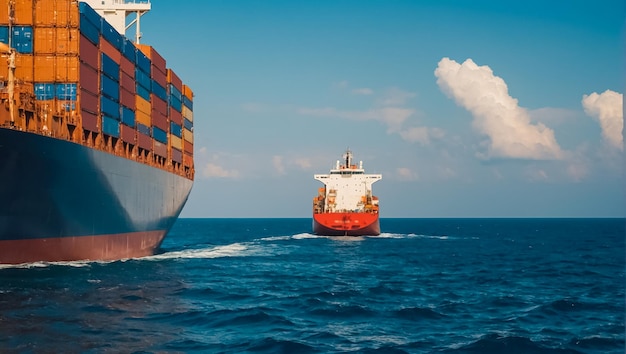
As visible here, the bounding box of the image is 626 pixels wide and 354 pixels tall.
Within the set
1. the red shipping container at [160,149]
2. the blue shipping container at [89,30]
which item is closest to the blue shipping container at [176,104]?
the red shipping container at [160,149]

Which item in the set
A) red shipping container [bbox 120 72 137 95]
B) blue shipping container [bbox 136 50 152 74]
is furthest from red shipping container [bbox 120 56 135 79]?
blue shipping container [bbox 136 50 152 74]

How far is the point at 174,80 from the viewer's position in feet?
182

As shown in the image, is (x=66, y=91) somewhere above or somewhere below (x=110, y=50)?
below

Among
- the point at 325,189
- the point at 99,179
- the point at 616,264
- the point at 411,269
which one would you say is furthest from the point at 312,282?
the point at 325,189

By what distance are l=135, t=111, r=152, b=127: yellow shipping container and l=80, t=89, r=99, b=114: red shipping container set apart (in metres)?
7.35

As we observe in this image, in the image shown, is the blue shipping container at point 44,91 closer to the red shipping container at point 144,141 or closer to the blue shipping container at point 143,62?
the red shipping container at point 144,141

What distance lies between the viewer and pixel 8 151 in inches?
1053

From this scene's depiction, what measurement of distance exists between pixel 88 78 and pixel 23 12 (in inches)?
203

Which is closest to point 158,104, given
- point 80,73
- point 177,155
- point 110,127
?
point 177,155

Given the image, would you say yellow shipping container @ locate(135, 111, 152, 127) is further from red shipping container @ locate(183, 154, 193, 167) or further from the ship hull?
red shipping container @ locate(183, 154, 193, 167)

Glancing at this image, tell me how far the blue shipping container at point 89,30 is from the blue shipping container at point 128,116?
5690 mm

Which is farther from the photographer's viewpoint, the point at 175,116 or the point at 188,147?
the point at 188,147

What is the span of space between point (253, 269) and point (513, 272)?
1768 centimetres

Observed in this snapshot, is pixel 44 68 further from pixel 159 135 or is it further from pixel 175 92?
pixel 175 92
